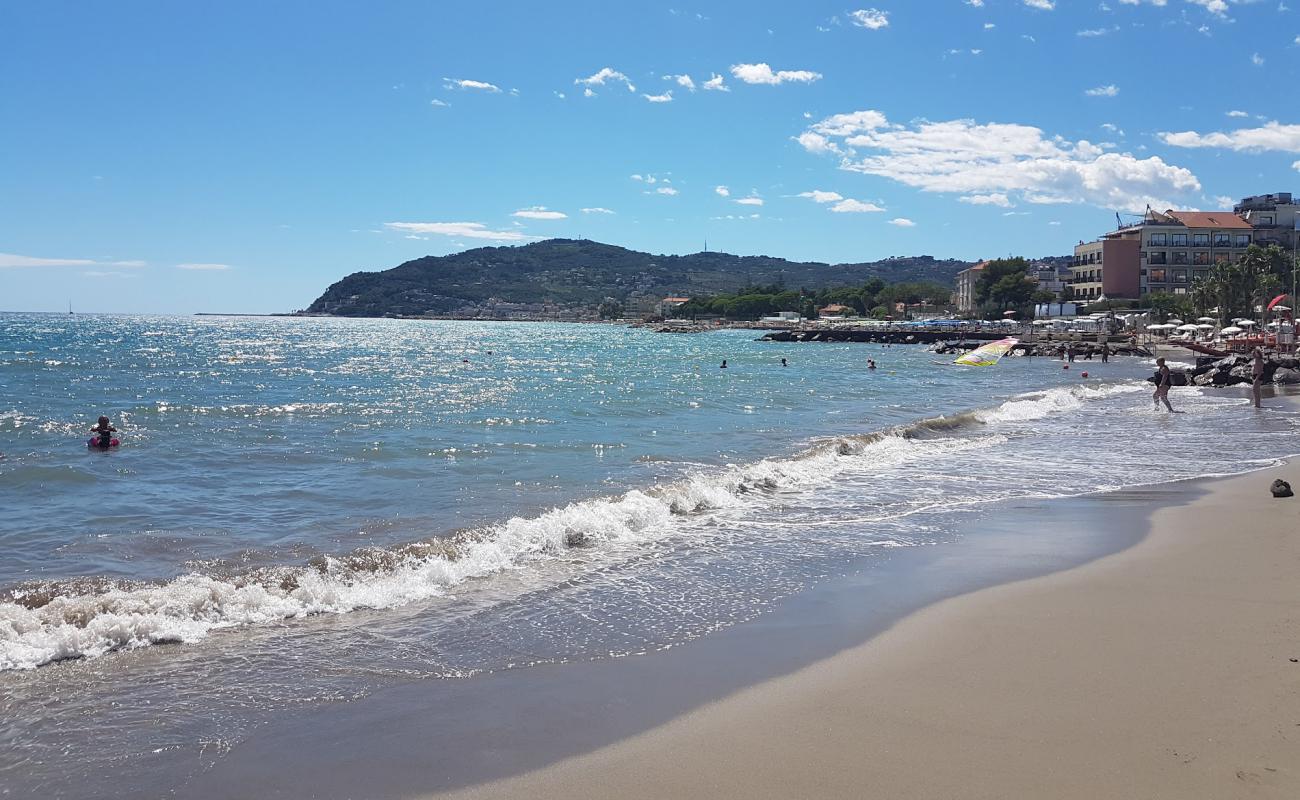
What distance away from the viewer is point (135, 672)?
22.5 feet

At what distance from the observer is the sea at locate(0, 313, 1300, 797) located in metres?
6.67

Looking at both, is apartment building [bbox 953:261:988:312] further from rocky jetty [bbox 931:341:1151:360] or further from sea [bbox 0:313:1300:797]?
sea [bbox 0:313:1300:797]

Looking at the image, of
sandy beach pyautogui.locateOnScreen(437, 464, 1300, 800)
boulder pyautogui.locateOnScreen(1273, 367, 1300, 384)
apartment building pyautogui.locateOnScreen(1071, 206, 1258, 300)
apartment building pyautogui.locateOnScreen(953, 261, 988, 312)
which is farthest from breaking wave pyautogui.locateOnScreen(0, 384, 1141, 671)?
apartment building pyautogui.locateOnScreen(953, 261, 988, 312)

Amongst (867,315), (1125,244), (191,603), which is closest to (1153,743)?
(191,603)

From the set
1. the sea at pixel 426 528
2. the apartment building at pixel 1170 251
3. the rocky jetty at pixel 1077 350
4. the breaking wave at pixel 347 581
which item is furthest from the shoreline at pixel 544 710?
the apartment building at pixel 1170 251

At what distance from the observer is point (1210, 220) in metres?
111

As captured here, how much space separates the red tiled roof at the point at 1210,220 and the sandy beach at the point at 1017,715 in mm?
120495

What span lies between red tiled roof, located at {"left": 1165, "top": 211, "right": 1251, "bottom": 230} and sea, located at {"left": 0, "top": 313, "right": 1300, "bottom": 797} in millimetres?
93503

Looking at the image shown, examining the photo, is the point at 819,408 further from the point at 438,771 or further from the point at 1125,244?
the point at 1125,244

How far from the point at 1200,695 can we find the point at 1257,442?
18.4 m

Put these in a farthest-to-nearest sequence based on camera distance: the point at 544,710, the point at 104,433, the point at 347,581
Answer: the point at 104,433 → the point at 347,581 → the point at 544,710

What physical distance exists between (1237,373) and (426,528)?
3942 centimetres

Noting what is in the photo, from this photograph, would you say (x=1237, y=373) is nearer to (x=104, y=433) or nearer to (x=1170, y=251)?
(x=104, y=433)

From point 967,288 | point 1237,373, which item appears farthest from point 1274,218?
point 1237,373
